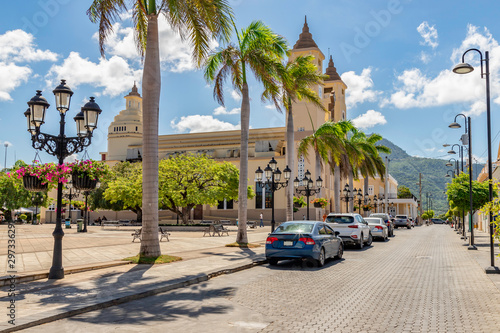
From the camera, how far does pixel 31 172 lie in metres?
12.1

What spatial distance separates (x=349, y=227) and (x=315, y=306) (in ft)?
46.2

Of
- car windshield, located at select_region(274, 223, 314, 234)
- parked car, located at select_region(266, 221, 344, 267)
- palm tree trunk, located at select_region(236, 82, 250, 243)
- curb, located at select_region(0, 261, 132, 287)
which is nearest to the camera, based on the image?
curb, located at select_region(0, 261, 132, 287)

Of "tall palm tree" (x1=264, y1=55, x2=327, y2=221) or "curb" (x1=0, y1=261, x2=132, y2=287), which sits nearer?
"curb" (x1=0, y1=261, x2=132, y2=287)

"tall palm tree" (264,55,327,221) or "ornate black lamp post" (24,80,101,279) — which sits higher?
"tall palm tree" (264,55,327,221)

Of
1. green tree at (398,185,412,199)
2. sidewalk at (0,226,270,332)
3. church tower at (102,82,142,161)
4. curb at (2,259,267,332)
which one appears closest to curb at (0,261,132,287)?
sidewalk at (0,226,270,332)

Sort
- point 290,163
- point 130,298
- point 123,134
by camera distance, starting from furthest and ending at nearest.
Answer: point 123,134
point 290,163
point 130,298

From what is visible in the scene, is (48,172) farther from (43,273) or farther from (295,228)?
(295,228)

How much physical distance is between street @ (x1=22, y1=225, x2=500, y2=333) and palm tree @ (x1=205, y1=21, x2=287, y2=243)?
816 centimetres

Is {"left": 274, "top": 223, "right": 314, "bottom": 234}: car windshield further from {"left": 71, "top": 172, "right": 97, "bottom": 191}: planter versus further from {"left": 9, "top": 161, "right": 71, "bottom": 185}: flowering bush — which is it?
{"left": 9, "top": 161, "right": 71, "bottom": 185}: flowering bush

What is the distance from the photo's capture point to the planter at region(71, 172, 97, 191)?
492 inches

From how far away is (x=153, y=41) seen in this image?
1493cm

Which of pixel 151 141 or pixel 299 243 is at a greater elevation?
pixel 151 141

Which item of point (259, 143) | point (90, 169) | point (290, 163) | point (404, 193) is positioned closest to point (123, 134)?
point (259, 143)

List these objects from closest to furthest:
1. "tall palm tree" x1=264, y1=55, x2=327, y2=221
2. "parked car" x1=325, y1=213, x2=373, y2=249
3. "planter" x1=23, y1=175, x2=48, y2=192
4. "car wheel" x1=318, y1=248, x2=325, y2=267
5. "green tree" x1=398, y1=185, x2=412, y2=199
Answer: "planter" x1=23, y1=175, x2=48, y2=192 → "car wheel" x1=318, y1=248, x2=325, y2=267 → "parked car" x1=325, y1=213, x2=373, y2=249 → "tall palm tree" x1=264, y1=55, x2=327, y2=221 → "green tree" x1=398, y1=185, x2=412, y2=199
